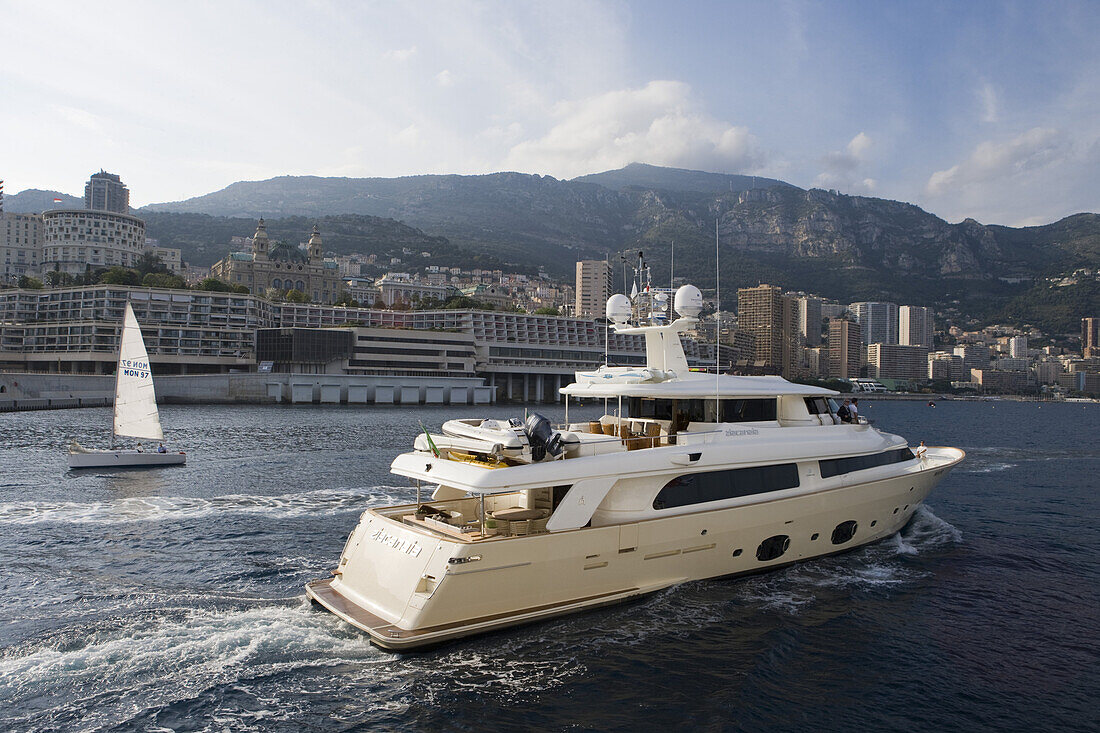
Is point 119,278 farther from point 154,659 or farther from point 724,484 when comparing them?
point 724,484

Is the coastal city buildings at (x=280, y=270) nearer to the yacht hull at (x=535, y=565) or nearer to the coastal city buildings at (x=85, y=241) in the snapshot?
the coastal city buildings at (x=85, y=241)

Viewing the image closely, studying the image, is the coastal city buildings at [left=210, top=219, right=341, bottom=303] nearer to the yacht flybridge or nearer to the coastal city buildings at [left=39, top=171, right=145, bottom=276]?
the coastal city buildings at [left=39, top=171, right=145, bottom=276]

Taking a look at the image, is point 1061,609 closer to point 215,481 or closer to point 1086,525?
A: point 1086,525

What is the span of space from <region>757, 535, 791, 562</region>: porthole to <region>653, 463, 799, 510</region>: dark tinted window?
99cm

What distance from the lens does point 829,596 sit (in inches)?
503

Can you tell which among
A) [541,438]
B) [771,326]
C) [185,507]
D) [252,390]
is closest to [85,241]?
[252,390]

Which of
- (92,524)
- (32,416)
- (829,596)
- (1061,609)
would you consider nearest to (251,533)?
(92,524)

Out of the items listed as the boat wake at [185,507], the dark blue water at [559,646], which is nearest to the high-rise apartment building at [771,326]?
the boat wake at [185,507]

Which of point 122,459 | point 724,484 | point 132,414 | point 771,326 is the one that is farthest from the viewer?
point 771,326

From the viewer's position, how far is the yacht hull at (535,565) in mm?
9781

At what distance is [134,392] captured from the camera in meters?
29.6

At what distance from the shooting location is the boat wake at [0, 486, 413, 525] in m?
18.8

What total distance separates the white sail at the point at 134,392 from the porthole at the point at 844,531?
89.9 feet

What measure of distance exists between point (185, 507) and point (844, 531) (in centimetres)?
1834
